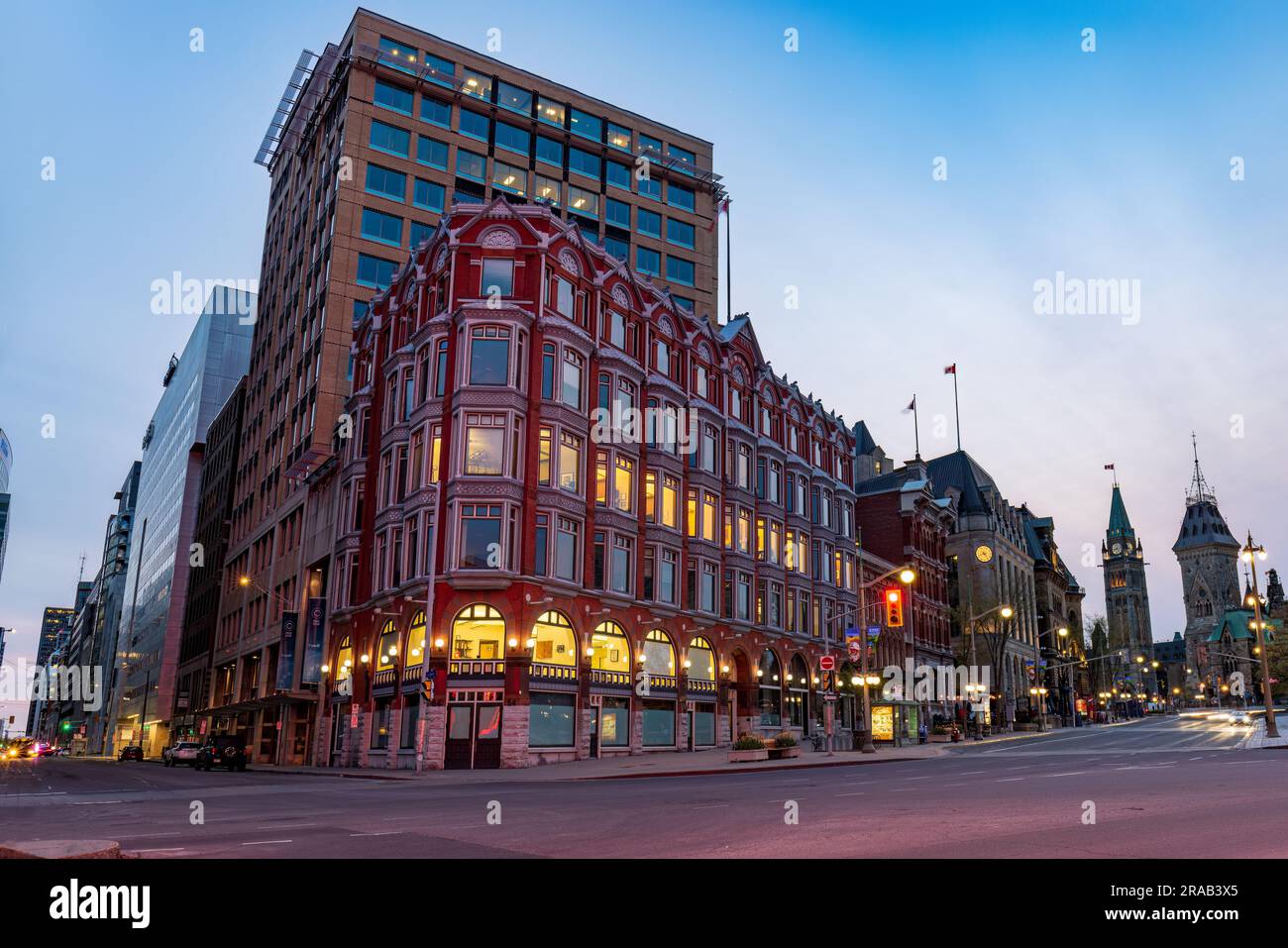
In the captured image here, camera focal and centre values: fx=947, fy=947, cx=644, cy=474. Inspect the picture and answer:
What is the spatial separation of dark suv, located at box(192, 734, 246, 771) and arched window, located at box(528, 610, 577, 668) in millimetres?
18766

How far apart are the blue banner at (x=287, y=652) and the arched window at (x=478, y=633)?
770 inches

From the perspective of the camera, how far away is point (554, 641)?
43625 mm

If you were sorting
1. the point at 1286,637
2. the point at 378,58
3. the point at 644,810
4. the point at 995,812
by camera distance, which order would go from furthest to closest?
the point at 1286,637 → the point at 378,58 → the point at 644,810 → the point at 995,812

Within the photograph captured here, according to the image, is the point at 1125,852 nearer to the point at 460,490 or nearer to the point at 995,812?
the point at 995,812

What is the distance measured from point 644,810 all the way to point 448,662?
25.5 m

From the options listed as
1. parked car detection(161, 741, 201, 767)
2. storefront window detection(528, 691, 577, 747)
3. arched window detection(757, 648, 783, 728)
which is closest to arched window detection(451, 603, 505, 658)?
storefront window detection(528, 691, 577, 747)

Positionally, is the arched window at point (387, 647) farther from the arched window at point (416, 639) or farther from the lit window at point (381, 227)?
the lit window at point (381, 227)

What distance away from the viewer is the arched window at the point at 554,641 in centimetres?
4269

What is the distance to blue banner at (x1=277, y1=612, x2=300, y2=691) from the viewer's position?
56.1 m

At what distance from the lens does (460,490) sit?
42188 mm

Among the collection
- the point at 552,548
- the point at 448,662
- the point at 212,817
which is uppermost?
the point at 552,548

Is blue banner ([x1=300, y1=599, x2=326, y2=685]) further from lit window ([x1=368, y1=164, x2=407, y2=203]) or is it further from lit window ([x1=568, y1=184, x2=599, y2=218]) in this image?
lit window ([x1=568, y1=184, x2=599, y2=218])

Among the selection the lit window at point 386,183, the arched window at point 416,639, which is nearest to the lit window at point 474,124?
the lit window at point 386,183
